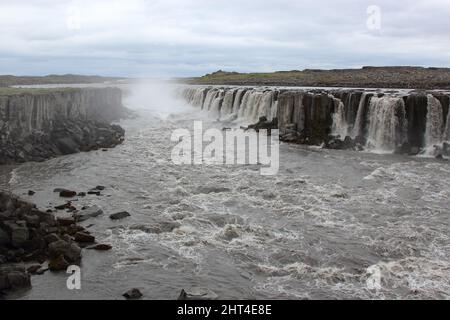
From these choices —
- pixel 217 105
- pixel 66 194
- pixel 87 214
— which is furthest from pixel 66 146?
pixel 217 105

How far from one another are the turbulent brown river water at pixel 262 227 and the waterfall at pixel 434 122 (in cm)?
386

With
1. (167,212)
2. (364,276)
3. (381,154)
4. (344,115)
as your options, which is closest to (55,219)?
(167,212)

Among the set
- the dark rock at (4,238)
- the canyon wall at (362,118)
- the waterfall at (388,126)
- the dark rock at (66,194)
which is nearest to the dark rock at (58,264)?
the dark rock at (4,238)

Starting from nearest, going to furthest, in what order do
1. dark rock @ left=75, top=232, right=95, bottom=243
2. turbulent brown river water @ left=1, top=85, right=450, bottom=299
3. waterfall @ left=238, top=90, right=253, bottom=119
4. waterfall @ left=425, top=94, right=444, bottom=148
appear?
1. turbulent brown river water @ left=1, top=85, right=450, bottom=299
2. dark rock @ left=75, top=232, right=95, bottom=243
3. waterfall @ left=425, top=94, right=444, bottom=148
4. waterfall @ left=238, top=90, right=253, bottom=119

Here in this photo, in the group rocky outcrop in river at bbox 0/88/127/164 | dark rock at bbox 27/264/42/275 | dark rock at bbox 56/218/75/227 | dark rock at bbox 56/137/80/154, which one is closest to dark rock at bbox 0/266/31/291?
dark rock at bbox 27/264/42/275

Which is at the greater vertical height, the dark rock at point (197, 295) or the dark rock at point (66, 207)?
the dark rock at point (66, 207)

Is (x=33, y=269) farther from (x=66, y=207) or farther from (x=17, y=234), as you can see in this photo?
(x=66, y=207)

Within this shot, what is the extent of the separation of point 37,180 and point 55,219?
1002cm

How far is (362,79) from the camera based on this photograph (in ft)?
314

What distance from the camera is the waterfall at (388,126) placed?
4041 cm

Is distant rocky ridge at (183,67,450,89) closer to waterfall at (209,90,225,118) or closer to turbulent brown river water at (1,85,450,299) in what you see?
waterfall at (209,90,225,118)
